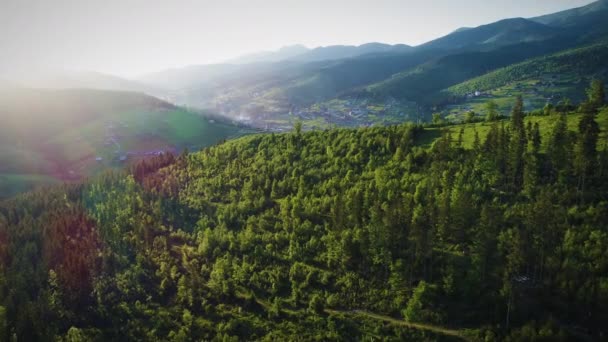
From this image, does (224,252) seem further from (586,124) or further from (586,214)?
(586,124)

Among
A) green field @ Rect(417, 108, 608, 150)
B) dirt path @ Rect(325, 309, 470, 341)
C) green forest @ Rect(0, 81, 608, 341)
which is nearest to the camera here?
dirt path @ Rect(325, 309, 470, 341)

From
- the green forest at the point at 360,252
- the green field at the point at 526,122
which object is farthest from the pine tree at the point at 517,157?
the green field at the point at 526,122

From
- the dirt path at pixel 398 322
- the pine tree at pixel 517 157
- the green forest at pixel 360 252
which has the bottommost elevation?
the dirt path at pixel 398 322

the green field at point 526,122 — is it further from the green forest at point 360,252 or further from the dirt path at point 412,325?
the dirt path at point 412,325

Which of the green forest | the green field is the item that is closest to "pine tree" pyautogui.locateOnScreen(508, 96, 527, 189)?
the green forest

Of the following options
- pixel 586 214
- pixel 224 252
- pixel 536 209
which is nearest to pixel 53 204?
pixel 224 252

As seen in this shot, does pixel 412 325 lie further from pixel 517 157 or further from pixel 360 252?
pixel 517 157

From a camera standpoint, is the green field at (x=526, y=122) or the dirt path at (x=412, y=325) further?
the green field at (x=526, y=122)

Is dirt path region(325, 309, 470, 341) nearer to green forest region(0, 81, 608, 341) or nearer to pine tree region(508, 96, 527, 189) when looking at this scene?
green forest region(0, 81, 608, 341)
